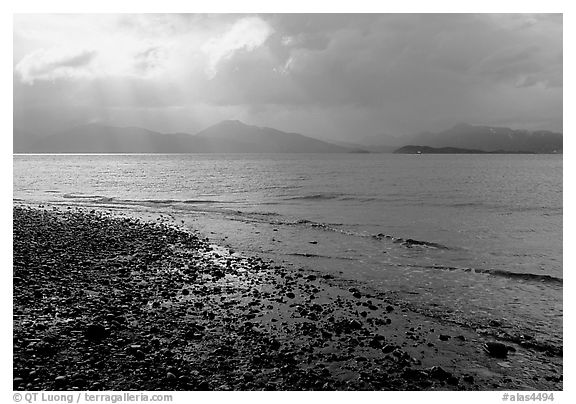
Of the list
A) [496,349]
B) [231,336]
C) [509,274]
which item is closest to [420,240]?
[509,274]

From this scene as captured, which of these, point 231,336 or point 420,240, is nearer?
point 231,336

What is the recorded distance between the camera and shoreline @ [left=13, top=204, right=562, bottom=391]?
8.30m

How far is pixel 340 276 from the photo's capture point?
1598 cm

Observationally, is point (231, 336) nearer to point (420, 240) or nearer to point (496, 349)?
point (496, 349)

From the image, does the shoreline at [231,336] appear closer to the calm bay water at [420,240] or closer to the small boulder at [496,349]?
the small boulder at [496,349]

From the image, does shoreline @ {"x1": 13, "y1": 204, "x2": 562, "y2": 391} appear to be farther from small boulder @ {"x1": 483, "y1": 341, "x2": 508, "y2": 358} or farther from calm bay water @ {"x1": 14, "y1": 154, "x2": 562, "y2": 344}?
calm bay water @ {"x1": 14, "y1": 154, "x2": 562, "y2": 344}

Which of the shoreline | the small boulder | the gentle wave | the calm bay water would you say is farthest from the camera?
the gentle wave

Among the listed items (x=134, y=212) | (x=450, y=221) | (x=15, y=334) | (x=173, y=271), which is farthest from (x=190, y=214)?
(x=15, y=334)

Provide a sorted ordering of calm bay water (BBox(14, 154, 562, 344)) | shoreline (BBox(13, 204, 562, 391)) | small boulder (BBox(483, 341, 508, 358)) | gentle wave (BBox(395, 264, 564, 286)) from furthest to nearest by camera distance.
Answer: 1. gentle wave (BBox(395, 264, 564, 286))
2. calm bay water (BBox(14, 154, 562, 344))
3. small boulder (BBox(483, 341, 508, 358))
4. shoreline (BBox(13, 204, 562, 391))

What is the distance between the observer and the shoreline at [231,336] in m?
8.30

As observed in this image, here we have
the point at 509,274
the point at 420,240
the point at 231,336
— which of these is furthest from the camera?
the point at 420,240

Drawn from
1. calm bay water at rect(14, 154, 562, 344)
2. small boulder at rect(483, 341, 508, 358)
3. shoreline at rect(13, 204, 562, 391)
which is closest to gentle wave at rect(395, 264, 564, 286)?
calm bay water at rect(14, 154, 562, 344)

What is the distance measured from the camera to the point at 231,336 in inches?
392
